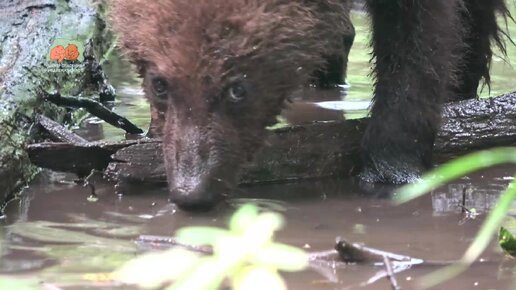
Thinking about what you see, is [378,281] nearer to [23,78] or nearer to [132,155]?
[132,155]

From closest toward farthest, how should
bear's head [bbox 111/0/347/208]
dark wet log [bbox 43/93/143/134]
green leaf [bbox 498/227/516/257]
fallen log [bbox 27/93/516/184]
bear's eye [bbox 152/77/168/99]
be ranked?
green leaf [bbox 498/227/516/257] < bear's head [bbox 111/0/347/208] < bear's eye [bbox 152/77/168/99] < fallen log [bbox 27/93/516/184] < dark wet log [bbox 43/93/143/134]

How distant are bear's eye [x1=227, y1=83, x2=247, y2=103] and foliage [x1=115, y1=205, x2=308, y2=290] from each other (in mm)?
2365

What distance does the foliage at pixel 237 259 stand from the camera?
125 cm

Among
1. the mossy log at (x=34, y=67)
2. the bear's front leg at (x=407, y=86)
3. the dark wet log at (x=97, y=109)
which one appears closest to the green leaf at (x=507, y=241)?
the bear's front leg at (x=407, y=86)

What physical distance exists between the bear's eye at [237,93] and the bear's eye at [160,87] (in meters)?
0.27

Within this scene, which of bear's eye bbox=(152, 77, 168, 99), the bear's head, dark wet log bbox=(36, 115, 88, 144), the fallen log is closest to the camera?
the bear's head

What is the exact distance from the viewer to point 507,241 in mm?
2969

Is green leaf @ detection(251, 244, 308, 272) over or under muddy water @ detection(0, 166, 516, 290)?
over

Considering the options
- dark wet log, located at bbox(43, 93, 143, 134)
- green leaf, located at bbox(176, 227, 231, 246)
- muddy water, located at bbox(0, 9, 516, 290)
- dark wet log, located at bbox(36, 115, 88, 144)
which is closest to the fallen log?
muddy water, located at bbox(0, 9, 516, 290)

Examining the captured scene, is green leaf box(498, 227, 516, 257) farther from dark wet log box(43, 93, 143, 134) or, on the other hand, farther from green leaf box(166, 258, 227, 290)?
dark wet log box(43, 93, 143, 134)

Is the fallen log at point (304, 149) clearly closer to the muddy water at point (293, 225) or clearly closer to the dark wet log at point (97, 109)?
the muddy water at point (293, 225)

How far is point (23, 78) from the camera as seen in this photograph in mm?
4660

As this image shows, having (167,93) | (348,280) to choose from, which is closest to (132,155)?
(167,93)

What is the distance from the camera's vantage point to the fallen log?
4.11m
